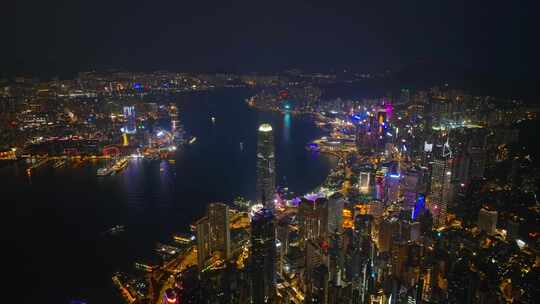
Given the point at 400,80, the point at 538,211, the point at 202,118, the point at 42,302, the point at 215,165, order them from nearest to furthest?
the point at 42,302 → the point at 538,211 → the point at 215,165 → the point at 400,80 → the point at 202,118

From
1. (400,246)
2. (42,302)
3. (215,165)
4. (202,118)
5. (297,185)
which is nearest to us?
(42,302)

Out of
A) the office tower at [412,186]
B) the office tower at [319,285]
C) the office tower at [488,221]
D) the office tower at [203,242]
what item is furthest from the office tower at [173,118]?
the office tower at [488,221]

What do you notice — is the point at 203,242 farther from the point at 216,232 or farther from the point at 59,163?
the point at 59,163

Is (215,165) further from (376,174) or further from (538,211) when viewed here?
(538,211)

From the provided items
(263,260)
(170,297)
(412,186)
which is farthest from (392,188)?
(170,297)

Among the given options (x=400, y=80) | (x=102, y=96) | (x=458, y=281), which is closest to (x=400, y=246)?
(x=458, y=281)

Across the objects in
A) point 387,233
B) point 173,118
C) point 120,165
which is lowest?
point 387,233
